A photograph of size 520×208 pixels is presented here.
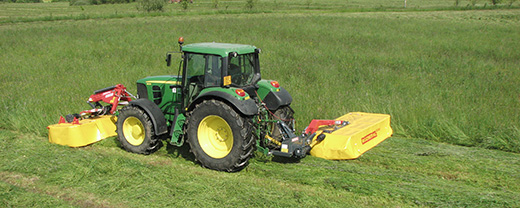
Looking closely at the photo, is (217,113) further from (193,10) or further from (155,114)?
(193,10)

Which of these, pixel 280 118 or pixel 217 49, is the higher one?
pixel 217 49

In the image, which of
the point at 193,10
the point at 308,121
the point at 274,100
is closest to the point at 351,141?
the point at 274,100

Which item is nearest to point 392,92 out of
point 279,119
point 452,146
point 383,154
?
point 452,146

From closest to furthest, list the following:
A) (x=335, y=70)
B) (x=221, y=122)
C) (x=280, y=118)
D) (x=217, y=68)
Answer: (x=221, y=122)
(x=217, y=68)
(x=280, y=118)
(x=335, y=70)

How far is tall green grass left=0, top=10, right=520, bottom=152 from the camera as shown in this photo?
8266 millimetres

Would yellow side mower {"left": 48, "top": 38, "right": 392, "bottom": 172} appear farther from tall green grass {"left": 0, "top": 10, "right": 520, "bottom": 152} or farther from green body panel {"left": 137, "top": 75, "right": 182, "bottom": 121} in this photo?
tall green grass {"left": 0, "top": 10, "right": 520, "bottom": 152}

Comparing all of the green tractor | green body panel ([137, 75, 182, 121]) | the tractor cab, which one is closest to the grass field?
the green tractor

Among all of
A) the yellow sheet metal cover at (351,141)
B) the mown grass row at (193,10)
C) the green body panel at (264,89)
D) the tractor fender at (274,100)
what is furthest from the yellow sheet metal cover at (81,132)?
the mown grass row at (193,10)

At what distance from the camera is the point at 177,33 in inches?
850

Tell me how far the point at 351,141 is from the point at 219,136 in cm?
209

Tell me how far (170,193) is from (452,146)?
5017mm

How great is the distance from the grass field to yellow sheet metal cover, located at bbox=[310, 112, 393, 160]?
0.16m

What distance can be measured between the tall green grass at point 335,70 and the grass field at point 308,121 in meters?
0.05

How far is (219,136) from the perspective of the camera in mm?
6145
